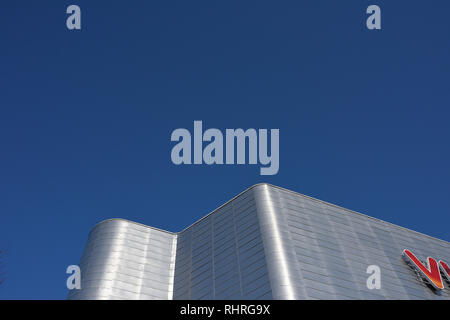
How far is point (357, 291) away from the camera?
29.9 m

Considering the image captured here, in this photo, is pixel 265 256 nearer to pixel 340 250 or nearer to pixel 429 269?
pixel 340 250

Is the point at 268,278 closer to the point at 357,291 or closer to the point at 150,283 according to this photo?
the point at 357,291

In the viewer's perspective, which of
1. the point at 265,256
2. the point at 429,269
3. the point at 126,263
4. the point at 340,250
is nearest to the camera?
the point at 265,256

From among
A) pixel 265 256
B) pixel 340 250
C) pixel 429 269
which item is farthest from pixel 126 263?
pixel 429 269

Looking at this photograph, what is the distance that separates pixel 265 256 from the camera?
30.2 meters

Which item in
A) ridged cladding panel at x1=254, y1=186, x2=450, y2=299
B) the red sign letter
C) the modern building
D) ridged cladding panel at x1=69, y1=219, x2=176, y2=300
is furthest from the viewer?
the red sign letter

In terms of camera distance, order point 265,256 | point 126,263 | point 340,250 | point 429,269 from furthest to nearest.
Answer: point 126,263 → point 429,269 → point 340,250 → point 265,256

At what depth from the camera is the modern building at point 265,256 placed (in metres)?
29.6

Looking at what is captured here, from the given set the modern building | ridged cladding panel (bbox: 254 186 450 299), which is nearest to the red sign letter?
the modern building

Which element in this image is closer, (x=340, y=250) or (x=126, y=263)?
(x=340, y=250)

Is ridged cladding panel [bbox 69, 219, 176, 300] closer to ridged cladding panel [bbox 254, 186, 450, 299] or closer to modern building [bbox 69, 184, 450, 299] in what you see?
modern building [bbox 69, 184, 450, 299]

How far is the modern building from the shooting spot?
97.0 feet

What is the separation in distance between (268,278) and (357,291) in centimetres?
678
